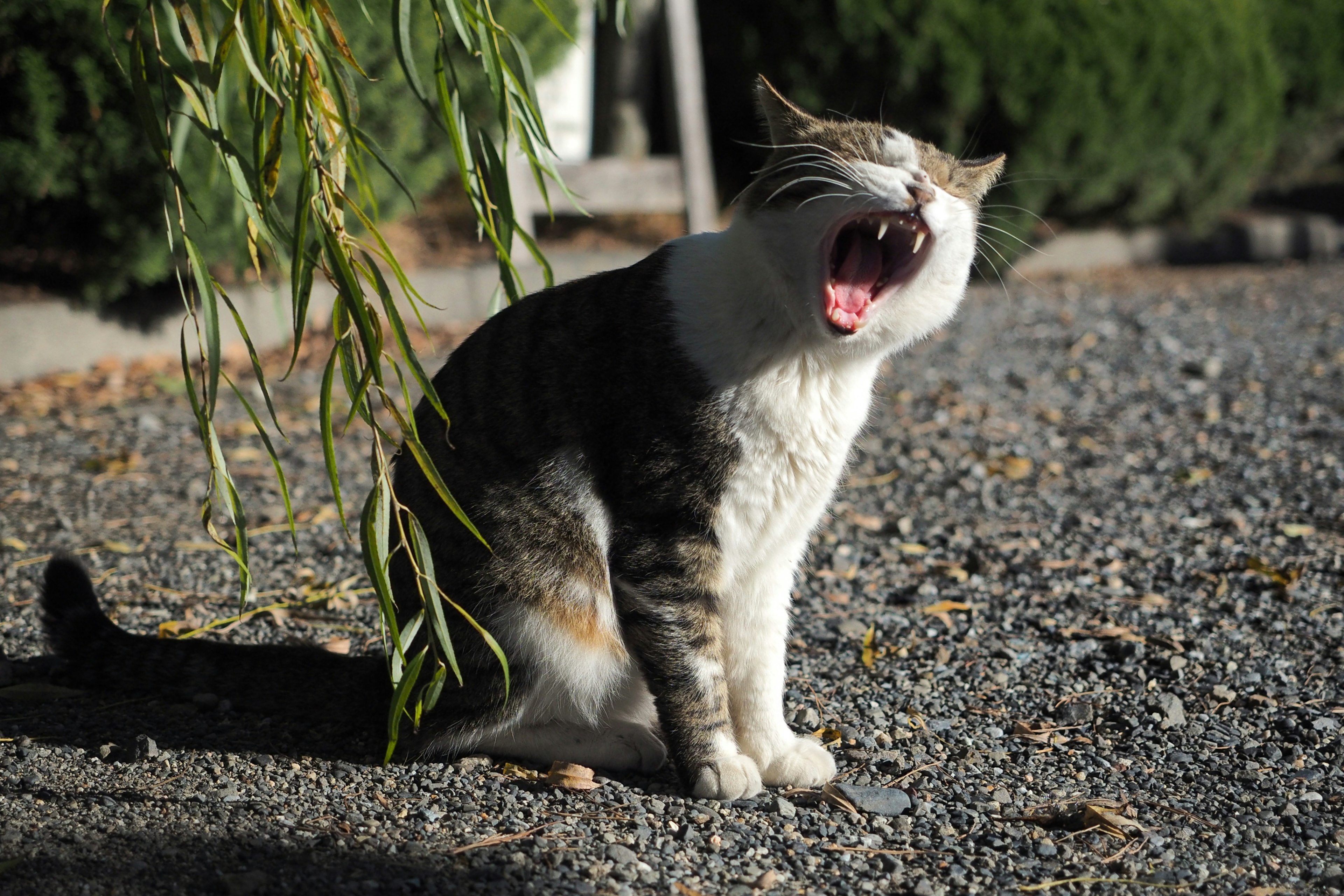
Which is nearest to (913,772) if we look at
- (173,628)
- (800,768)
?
(800,768)

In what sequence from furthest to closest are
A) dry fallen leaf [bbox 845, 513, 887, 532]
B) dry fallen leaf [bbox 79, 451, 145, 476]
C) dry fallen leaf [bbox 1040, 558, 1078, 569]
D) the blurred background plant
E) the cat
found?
the blurred background plant < dry fallen leaf [bbox 79, 451, 145, 476] < dry fallen leaf [bbox 845, 513, 887, 532] < dry fallen leaf [bbox 1040, 558, 1078, 569] < the cat

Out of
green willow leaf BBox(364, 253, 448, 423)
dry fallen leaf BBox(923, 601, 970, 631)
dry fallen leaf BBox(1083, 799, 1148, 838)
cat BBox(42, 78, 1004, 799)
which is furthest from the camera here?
dry fallen leaf BBox(923, 601, 970, 631)

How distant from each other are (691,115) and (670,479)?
17.9 ft

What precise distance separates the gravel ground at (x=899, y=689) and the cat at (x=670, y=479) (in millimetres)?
125

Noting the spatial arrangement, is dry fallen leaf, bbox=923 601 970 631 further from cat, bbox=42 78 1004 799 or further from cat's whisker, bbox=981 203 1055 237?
cat's whisker, bbox=981 203 1055 237

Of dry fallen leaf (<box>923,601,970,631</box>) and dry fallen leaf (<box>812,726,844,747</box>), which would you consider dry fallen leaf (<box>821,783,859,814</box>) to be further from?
dry fallen leaf (<box>923,601,970,631</box>)

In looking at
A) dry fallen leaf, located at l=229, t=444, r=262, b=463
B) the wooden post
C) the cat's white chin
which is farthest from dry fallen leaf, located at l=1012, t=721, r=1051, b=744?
the wooden post

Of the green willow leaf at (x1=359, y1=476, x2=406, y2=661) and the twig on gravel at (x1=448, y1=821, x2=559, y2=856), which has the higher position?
the green willow leaf at (x1=359, y1=476, x2=406, y2=661)

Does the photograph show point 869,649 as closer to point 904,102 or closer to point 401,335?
point 401,335

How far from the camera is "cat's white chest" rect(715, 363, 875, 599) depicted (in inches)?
94.5

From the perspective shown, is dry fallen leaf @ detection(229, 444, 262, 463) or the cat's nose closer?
the cat's nose

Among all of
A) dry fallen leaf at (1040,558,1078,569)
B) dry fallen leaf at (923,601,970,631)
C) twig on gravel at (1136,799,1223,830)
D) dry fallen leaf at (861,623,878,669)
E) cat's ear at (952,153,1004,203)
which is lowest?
dry fallen leaf at (1040,558,1078,569)

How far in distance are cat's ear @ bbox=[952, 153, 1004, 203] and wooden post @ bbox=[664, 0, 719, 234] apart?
4606 millimetres

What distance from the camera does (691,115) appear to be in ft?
24.2
